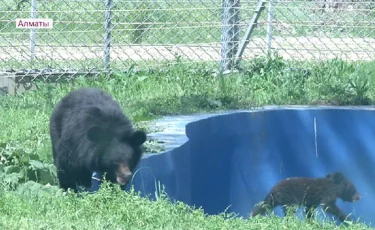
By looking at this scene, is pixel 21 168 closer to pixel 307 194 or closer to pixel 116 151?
pixel 116 151

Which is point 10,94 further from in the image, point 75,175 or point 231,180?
point 75,175

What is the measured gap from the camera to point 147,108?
9.48 metres

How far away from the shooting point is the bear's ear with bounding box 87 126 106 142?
6.68 m

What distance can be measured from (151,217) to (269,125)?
4500 mm

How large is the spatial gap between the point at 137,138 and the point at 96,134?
32 cm

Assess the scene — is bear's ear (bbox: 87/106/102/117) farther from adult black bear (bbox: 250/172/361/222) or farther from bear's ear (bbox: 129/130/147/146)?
adult black bear (bbox: 250/172/361/222)

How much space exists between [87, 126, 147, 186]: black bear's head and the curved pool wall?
194 cm

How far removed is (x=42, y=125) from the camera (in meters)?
8.73

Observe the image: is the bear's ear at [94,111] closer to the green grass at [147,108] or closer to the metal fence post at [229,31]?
the green grass at [147,108]

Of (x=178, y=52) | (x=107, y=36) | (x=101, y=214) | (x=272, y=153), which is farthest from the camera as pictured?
(x=178, y=52)

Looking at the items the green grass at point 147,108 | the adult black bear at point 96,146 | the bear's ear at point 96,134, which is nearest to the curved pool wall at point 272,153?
the green grass at point 147,108

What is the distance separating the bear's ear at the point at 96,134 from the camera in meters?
6.68

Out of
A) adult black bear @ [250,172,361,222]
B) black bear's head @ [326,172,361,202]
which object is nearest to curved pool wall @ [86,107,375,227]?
adult black bear @ [250,172,361,222]

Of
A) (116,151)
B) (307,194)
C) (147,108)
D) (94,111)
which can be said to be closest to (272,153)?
(307,194)
